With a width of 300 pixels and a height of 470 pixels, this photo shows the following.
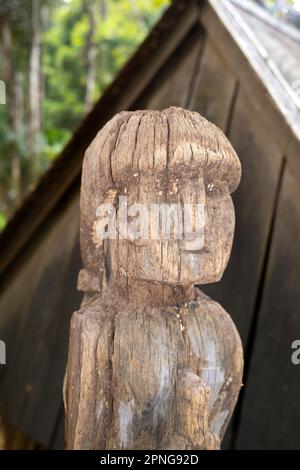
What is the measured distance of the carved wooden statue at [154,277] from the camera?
4.99 feet

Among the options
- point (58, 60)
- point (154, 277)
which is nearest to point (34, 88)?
point (58, 60)

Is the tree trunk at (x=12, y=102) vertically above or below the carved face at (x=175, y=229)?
above

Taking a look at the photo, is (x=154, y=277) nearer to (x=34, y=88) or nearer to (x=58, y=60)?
(x=34, y=88)

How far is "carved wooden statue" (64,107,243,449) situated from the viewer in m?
1.52

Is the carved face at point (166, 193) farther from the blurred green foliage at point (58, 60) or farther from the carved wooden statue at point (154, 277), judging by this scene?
the blurred green foliage at point (58, 60)

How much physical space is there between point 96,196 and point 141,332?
0.49 meters

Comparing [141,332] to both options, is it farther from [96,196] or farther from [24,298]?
[24,298]

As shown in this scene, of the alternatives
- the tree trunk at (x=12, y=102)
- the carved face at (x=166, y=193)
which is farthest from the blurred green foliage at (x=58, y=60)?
the carved face at (x=166, y=193)

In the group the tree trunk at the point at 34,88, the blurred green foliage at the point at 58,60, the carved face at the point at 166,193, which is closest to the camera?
the carved face at the point at 166,193

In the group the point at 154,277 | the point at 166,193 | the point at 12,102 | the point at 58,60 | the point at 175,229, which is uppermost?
the point at 58,60

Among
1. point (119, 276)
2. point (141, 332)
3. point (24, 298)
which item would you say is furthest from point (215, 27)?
point (24, 298)

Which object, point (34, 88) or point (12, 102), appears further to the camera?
point (12, 102)

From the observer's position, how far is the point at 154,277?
60.6 inches

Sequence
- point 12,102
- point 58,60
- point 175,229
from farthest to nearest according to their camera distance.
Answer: point 58,60 < point 12,102 < point 175,229
